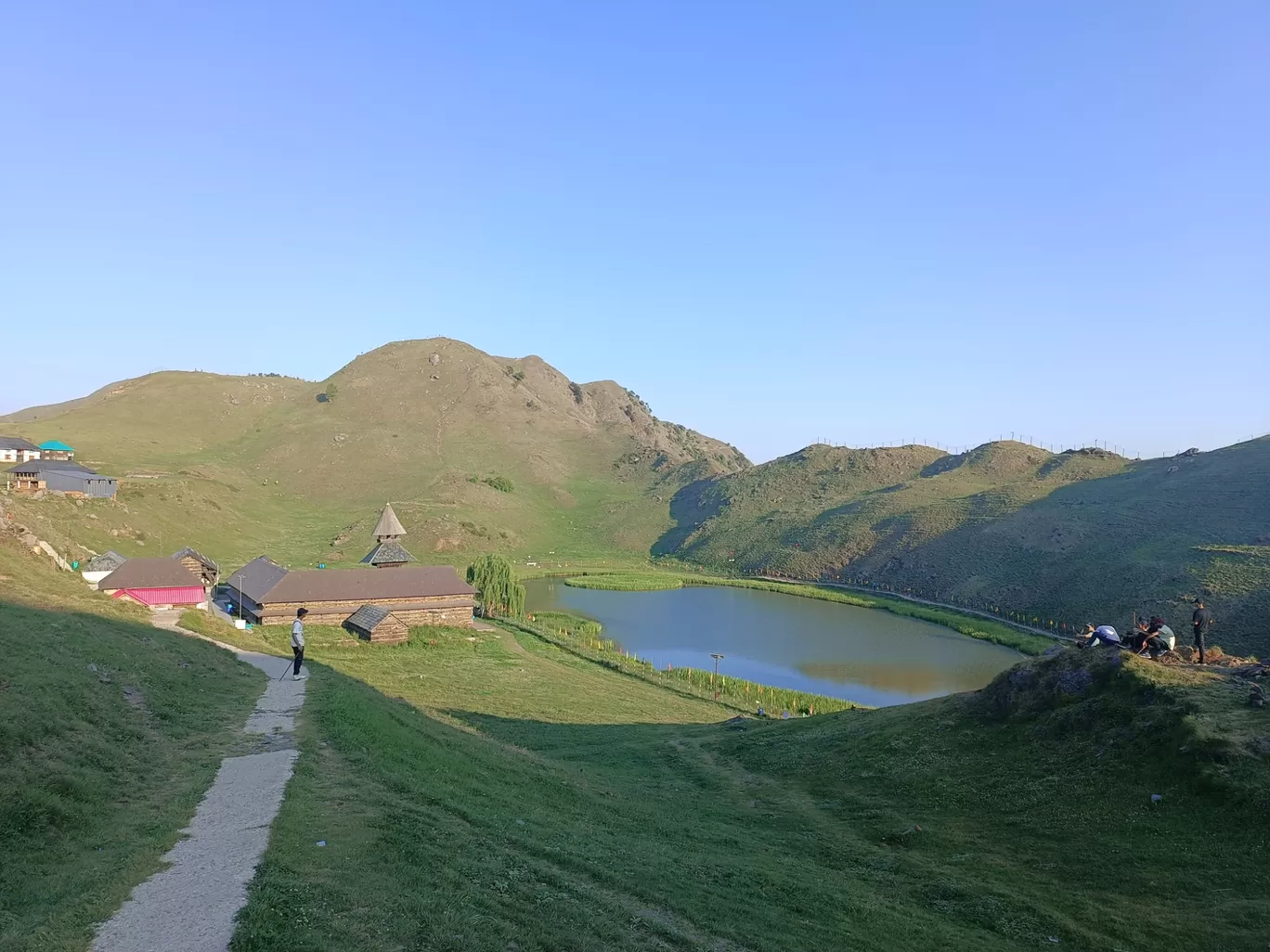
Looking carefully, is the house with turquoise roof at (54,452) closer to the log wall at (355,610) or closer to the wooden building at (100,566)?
the wooden building at (100,566)

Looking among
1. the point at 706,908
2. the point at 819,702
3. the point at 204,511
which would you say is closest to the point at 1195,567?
the point at 819,702

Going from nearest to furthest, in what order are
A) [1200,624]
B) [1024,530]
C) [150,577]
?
[1200,624] < [150,577] < [1024,530]

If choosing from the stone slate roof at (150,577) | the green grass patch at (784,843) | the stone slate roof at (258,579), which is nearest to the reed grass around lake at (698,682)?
the green grass patch at (784,843)

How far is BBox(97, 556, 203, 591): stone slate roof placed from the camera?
1790 inches

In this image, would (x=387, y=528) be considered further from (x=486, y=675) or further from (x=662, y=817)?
(x=662, y=817)

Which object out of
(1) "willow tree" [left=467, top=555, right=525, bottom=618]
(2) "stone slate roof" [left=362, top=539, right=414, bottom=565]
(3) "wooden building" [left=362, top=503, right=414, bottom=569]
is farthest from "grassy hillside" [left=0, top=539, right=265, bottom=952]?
(1) "willow tree" [left=467, top=555, right=525, bottom=618]

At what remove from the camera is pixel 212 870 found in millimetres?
10094

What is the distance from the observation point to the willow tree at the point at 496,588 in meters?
66.8

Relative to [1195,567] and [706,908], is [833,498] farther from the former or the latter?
[706,908]

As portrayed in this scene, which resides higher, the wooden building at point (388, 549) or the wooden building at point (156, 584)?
the wooden building at point (388, 549)

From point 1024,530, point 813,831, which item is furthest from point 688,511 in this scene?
point 813,831

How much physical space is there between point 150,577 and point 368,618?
1390cm

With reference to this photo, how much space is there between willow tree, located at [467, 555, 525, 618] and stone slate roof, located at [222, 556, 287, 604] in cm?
1735

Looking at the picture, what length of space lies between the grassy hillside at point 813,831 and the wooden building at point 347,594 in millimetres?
25155
